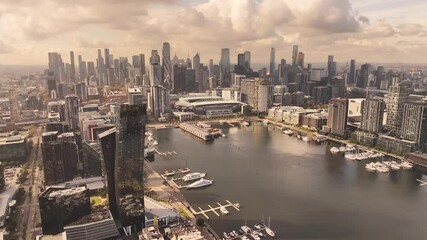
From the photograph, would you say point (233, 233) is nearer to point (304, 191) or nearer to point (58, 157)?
point (304, 191)

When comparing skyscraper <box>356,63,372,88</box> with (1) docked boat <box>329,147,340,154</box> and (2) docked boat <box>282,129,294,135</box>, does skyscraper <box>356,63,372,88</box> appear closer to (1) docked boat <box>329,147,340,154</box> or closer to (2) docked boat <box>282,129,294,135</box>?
(2) docked boat <box>282,129,294,135</box>

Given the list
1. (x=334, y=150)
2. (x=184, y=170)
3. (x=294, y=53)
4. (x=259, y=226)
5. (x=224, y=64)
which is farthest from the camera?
(x=294, y=53)

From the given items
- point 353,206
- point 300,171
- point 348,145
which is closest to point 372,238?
point 353,206

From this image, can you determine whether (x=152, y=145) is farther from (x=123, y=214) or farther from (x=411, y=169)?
(x=411, y=169)

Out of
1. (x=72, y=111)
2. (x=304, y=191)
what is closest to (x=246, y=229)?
(x=304, y=191)

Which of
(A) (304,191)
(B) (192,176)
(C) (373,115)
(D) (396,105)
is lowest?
(A) (304,191)

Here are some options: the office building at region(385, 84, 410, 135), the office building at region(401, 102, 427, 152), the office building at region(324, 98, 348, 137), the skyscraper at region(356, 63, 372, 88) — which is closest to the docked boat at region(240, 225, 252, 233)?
the office building at region(401, 102, 427, 152)
